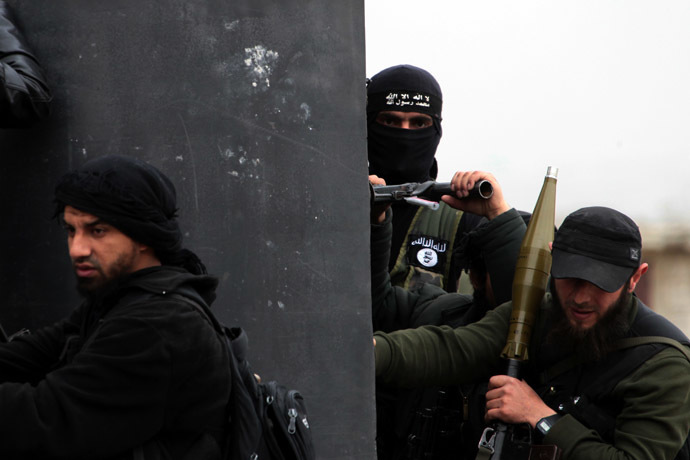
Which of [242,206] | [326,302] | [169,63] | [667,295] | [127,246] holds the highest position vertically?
[169,63]

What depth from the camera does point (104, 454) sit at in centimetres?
223

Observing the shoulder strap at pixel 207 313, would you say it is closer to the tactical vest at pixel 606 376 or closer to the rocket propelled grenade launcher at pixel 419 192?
the tactical vest at pixel 606 376

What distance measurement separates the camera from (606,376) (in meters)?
3.27

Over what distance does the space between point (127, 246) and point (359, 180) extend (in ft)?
3.87

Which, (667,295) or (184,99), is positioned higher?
(184,99)

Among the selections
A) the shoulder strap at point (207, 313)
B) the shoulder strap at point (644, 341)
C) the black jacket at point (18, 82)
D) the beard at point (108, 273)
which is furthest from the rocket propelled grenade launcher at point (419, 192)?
the beard at point (108, 273)

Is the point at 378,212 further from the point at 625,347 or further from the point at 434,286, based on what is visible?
the point at 625,347

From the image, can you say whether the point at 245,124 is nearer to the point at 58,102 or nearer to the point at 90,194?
the point at 58,102

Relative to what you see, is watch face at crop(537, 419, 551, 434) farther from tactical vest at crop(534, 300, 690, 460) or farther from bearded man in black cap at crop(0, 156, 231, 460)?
bearded man in black cap at crop(0, 156, 231, 460)

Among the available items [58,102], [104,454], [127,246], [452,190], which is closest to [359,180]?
[452,190]

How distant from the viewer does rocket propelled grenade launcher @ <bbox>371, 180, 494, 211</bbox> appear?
3.89 m

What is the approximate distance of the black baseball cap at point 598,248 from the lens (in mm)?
3336

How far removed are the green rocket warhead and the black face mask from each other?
95 cm

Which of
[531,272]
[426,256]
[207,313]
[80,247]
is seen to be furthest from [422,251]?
[80,247]
